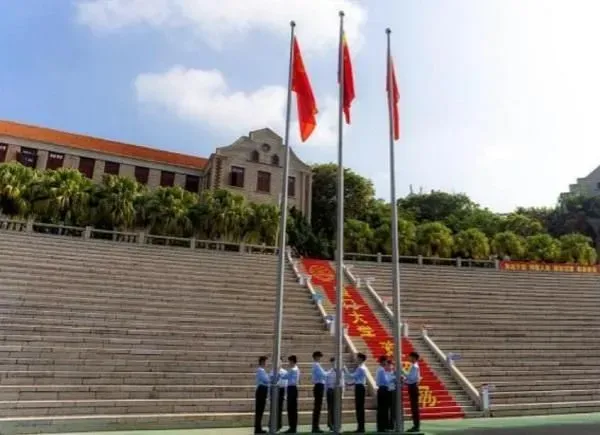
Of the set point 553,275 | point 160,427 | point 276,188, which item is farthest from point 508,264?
point 160,427

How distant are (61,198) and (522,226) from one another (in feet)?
122

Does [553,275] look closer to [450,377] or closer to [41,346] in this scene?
[450,377]

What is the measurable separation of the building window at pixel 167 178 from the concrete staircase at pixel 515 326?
2041 centimetres

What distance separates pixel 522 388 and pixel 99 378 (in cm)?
1112

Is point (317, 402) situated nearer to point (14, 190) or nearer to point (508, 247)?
point (14, 190)

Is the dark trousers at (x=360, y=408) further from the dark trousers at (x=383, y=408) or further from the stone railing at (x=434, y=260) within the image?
the stone railing at (x=434, y=260)

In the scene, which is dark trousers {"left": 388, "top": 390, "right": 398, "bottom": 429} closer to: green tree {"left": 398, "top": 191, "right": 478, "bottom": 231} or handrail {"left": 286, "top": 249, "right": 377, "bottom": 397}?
handrail {"left": 286, "top": 249, "right": 377, "bottom": 397}

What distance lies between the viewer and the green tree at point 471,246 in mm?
32219

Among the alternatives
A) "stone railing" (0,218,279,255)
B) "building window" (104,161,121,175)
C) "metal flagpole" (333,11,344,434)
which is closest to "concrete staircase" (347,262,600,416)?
"metal flagpole" (333,11,344,434)

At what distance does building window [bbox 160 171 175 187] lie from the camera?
132 feet

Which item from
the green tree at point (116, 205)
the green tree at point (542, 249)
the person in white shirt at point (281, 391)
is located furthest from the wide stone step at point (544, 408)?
the green tree at point (116, 205)

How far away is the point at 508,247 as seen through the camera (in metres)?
33.5

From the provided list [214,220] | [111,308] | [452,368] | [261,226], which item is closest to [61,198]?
[214,220]

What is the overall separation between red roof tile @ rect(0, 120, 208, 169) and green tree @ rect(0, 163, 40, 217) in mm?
11488
